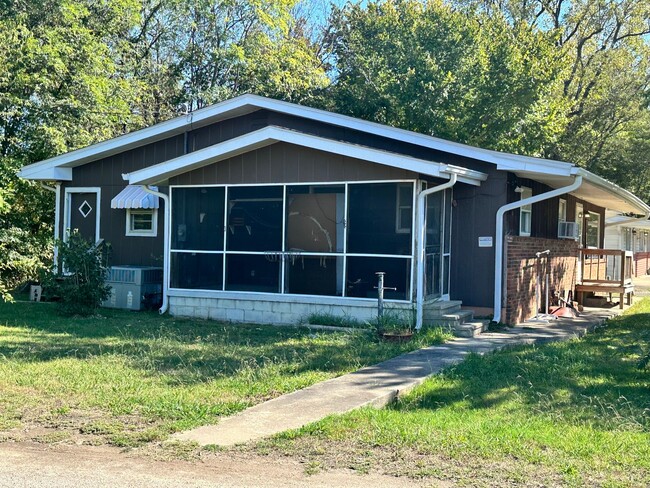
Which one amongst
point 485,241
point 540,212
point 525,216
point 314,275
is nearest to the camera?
point 314,275

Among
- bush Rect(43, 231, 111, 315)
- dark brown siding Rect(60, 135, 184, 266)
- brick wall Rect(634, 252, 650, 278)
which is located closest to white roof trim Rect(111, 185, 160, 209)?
dark brown siding Rect(60, 135, 184, 266)

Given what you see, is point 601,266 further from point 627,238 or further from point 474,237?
point 627,238

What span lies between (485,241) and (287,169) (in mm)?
3758

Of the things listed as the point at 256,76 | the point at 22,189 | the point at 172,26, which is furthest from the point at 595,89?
the point at 22,189

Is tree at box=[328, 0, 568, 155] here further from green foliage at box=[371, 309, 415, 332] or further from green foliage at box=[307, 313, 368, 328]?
green foliage at box=[371, 309, 415, 332]

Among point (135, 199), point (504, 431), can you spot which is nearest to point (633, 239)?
point (135, 199)

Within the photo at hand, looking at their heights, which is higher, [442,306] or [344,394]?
[442,306]

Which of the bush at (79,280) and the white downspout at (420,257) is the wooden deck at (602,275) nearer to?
the white downspout at (420,257)

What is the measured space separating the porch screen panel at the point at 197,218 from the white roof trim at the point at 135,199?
148 cm

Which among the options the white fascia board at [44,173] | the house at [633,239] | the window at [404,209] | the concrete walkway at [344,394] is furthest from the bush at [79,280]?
the house at [633,239]

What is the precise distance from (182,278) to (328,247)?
3081 mm

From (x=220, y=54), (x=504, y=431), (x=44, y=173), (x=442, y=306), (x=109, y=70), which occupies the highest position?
(x=220, y=54)

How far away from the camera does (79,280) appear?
1240 cm

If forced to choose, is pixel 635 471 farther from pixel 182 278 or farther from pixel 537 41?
pixel 537 41
